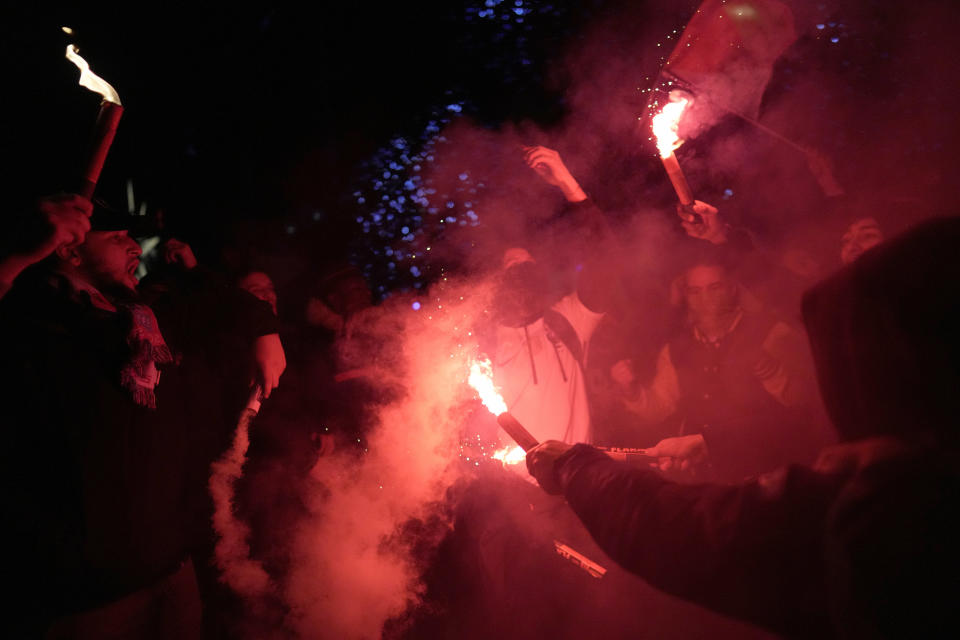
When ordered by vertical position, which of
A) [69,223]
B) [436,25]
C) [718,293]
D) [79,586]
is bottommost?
[718,293]

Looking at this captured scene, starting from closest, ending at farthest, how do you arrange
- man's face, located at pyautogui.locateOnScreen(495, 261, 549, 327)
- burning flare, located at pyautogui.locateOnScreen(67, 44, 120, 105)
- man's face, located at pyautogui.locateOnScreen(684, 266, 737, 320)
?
burning flare, located at pyautogui.locateOnScreen(67, 44, 120, 105) → man's face, located at pyautogui.locateOnScreen(684, 266, 737, 320) → man's face, located at pyautogui.locateOnScreen(495, 261, 549, 327)

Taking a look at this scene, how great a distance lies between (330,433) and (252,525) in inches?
28.7

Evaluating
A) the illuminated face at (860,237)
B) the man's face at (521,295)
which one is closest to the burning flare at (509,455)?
the man's face at (521,295)

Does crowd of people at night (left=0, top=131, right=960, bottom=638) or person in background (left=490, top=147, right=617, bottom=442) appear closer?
crowd of people at night (left=0, top=131, right=960, bottom=638)

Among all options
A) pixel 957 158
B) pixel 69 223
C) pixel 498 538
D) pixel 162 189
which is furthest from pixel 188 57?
pixel 957 158

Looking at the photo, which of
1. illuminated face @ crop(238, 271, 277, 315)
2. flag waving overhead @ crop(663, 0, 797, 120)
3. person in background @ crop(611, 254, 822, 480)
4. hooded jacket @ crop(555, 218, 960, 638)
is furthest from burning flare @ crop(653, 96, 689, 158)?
illuminated face @ crop(238, 271, 277, 315)

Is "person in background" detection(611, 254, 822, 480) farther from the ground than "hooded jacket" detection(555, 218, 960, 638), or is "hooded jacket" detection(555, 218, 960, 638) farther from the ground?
"hooded jacket" detection(555, 218, 960, 638)

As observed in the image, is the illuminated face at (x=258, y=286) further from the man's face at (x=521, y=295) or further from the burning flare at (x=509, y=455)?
the burning flare at (x=509, y=455)

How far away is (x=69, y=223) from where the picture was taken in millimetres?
1922

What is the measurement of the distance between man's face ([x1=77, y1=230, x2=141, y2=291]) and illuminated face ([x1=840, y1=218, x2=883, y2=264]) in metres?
4.22

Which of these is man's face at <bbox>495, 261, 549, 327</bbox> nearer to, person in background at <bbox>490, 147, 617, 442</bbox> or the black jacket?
person in background at <bbox>490, 147, 617, 442</bbox>

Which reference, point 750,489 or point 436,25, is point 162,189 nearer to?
point 436,25

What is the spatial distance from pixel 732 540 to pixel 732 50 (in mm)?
3716

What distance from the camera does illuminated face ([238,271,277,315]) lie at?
10.9 ft
